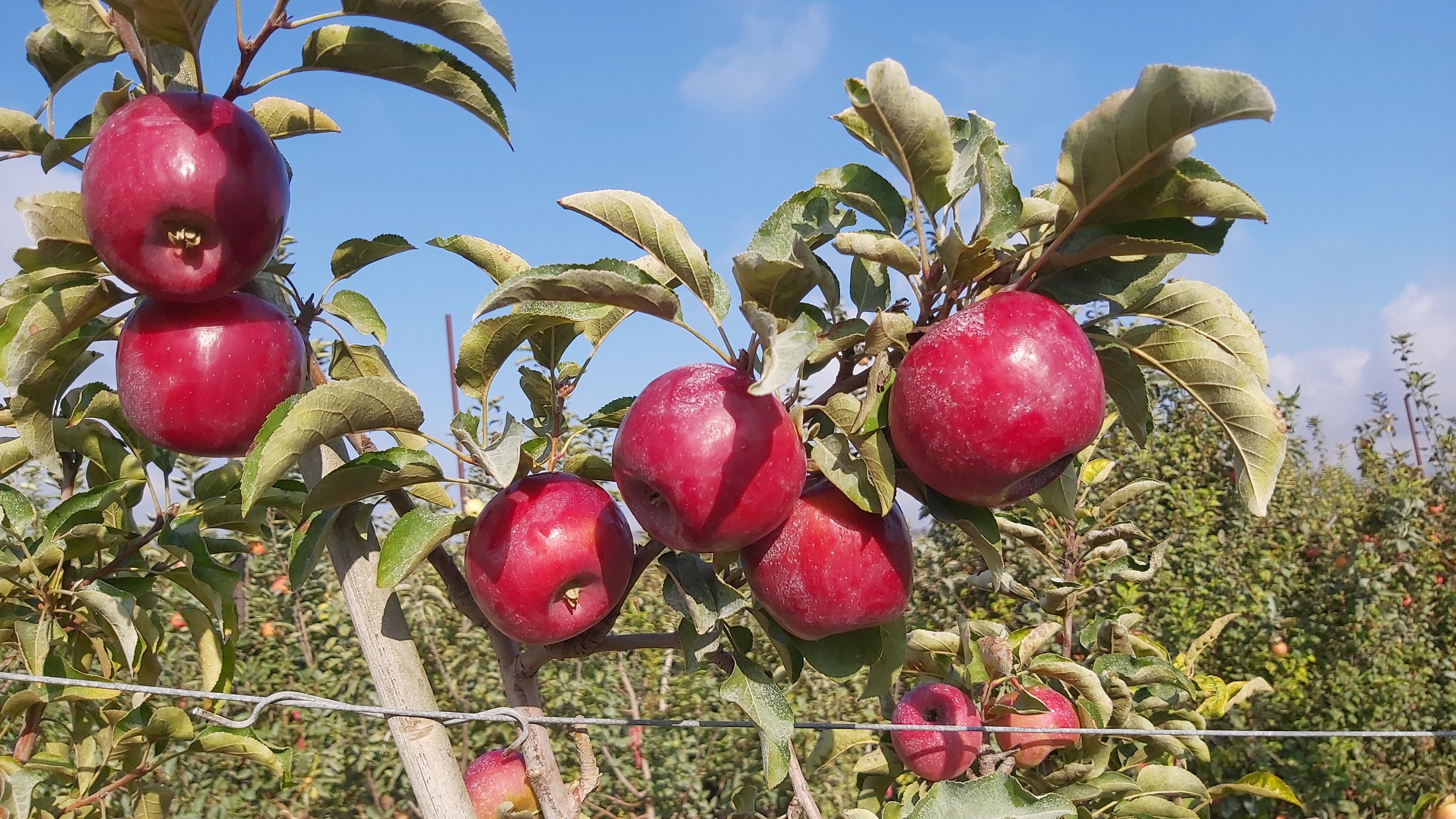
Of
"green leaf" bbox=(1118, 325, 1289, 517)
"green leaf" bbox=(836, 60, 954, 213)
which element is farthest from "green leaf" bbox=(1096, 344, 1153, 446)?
"green leaf" bbox=(836, 60, 954, 213)

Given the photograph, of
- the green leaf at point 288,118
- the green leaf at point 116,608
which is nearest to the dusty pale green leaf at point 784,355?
the green leaf at point 288,118

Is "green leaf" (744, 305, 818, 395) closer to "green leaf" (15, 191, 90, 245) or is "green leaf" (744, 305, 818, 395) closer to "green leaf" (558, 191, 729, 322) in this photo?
"green leaf" (558, 191, 729, 322)

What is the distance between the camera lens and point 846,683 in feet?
12.5

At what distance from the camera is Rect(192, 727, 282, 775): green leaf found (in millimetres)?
1440

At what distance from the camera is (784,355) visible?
703 mm

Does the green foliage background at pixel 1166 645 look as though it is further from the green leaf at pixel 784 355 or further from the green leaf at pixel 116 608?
the green leaf at pixel 784 355

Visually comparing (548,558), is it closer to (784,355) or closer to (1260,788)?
(784,355)

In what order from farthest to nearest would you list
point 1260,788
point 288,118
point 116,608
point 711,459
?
point 1260,788, point 116,608, point 288,118, point 711,459

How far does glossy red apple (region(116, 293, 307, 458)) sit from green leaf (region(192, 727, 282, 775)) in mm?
628

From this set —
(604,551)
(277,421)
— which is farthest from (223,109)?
(604,551)

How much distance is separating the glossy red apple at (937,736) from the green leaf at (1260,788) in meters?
0.62

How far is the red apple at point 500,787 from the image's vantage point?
4.48 feet

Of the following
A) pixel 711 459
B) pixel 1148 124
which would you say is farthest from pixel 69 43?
pixel 1148 124

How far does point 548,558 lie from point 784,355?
1.10 feet
